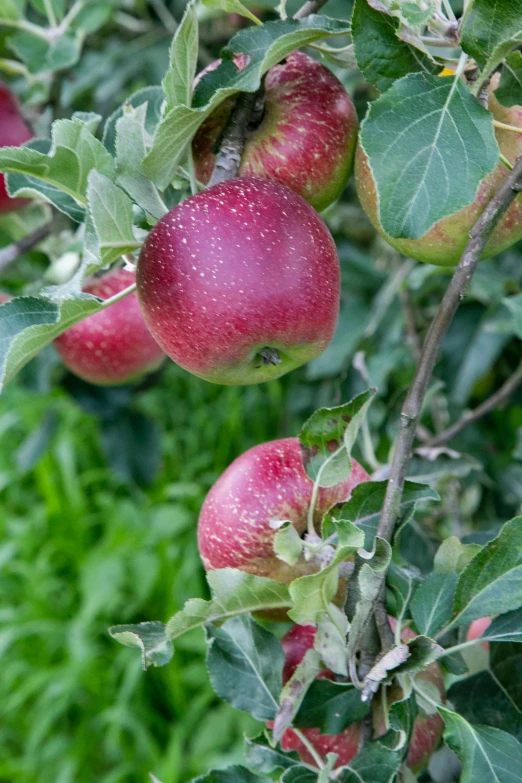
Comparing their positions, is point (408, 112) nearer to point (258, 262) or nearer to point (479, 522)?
point (258, 262)

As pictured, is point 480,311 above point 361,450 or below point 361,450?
below

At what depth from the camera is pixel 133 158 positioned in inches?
20.0

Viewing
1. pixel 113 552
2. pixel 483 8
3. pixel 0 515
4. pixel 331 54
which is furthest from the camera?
pixel 0 515

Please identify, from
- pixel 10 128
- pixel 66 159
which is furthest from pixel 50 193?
pixel 10 128

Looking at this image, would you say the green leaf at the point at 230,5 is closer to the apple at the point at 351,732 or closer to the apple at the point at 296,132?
the apple at the point at 296,132

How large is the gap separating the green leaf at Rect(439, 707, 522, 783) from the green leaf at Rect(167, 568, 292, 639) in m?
0.13

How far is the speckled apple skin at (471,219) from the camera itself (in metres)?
0.54

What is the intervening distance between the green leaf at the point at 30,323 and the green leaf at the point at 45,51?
0.54 m

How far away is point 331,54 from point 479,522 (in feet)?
3.18

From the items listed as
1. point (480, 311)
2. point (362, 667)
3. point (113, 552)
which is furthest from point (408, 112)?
point (113, 552)

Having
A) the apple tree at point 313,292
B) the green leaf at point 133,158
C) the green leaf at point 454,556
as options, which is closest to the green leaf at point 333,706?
the apple tree at point 313,292

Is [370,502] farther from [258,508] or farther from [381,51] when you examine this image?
[381,51]

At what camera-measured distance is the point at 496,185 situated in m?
0.53

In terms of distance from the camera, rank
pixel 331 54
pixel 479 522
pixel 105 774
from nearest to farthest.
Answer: pixel 331 54 < pixel 479 522 < pixel 105 774
